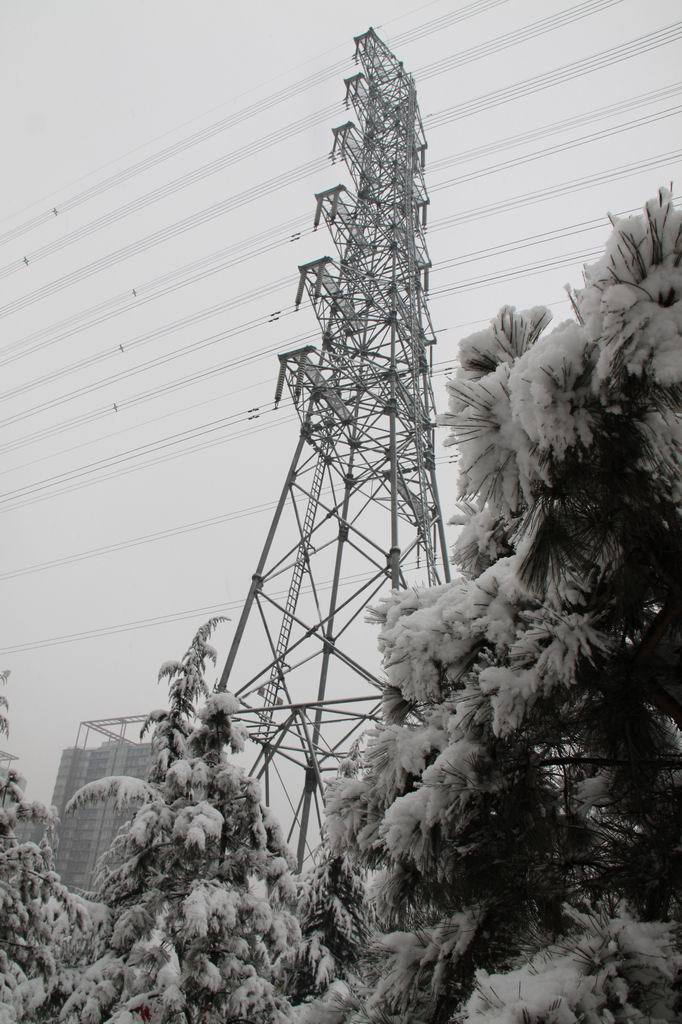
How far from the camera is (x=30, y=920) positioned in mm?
6984

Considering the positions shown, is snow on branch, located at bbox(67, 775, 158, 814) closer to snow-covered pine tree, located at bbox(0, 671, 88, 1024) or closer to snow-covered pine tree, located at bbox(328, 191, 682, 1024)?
snow-covered pine tree, located at bbox(0, 671, 88, 1024)

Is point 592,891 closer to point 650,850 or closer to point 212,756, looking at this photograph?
point 650,850

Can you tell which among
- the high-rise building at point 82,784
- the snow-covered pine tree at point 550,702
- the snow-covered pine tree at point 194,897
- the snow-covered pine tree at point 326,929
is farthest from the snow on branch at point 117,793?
the high-rise building at point 82,784

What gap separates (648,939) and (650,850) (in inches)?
13.7

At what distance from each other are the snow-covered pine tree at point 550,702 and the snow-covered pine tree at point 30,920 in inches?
210

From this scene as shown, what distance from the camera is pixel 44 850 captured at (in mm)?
8625

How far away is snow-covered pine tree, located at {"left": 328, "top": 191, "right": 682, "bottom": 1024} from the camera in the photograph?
4.67 ft

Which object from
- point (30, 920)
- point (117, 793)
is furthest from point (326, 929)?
point (30, 920)

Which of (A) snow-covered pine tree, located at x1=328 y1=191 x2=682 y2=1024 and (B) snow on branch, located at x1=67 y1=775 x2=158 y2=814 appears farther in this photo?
(B) snow on branch, located at x1=67 y1=775 x2=158 y2=814

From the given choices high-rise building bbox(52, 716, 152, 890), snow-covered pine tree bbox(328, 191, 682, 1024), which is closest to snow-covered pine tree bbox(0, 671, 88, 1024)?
snow-covered pine tree bbox(328, 191, 682, 1024)

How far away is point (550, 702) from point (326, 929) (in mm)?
6396

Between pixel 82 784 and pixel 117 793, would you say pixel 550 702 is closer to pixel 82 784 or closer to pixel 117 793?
pixel 117 793

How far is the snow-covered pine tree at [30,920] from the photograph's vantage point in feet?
20.8

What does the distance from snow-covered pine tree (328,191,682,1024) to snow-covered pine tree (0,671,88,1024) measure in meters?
5.35
